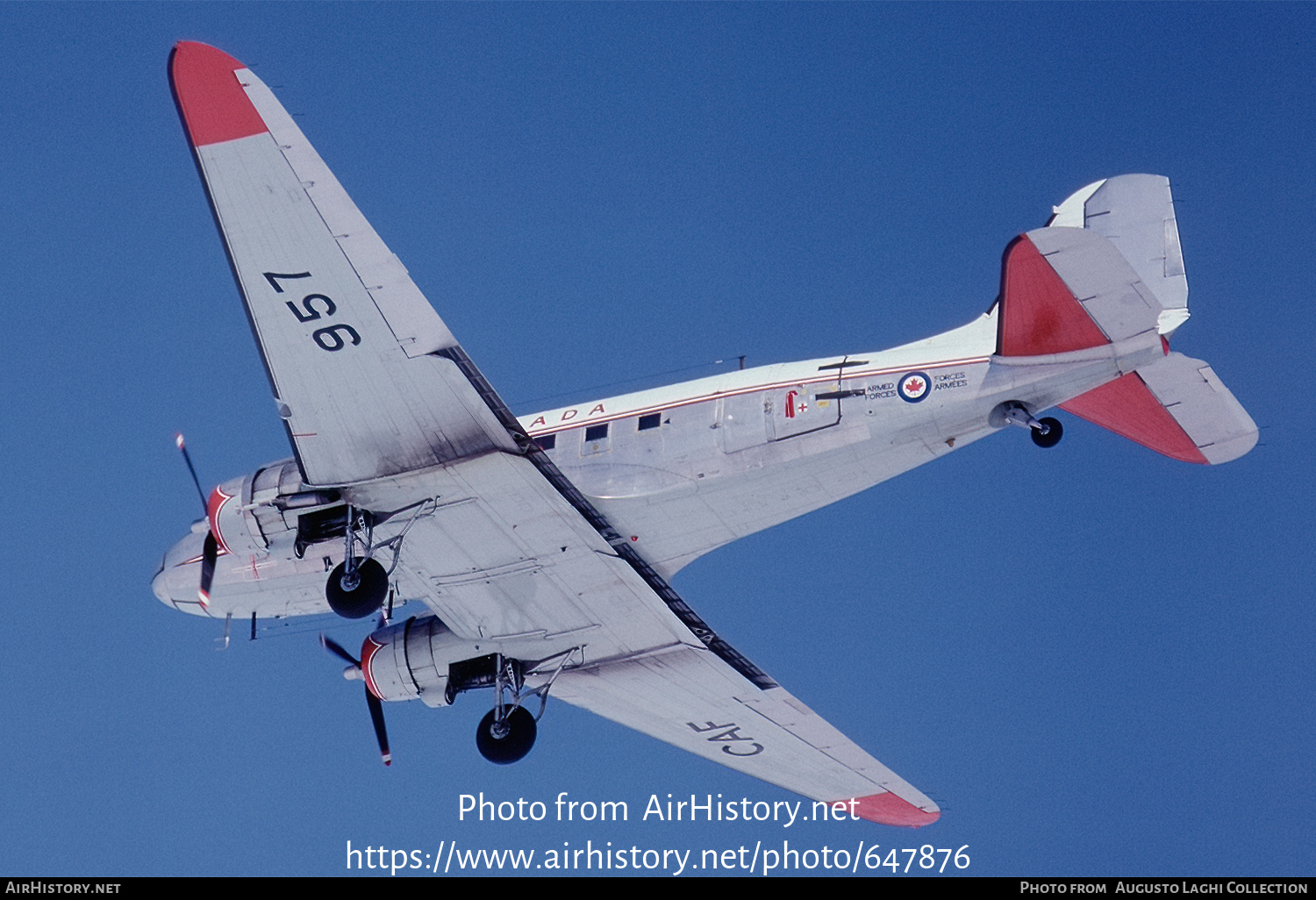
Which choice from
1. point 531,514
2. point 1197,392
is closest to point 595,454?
point 531,514

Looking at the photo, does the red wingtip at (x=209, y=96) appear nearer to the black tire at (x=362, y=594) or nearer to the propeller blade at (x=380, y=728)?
the black tire at (x=362, y=594)

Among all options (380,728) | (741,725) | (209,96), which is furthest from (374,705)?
(209,96)

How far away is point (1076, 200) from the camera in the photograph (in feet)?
82.4

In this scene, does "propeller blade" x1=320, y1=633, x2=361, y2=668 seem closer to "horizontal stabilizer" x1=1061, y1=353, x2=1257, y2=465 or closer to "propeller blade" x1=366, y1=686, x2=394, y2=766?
"propeller blade" x1=366, y1=686, x2=394, y2=766

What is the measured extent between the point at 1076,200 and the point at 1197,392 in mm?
5272

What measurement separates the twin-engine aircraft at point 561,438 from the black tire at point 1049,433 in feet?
0.09

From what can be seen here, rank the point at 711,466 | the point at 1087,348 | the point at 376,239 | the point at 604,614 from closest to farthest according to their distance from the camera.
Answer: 1. the point at 376,239
2. the point at 1087,348
3. the point at 711,466
4. the point at 604,614

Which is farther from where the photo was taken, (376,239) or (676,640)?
(676,640)

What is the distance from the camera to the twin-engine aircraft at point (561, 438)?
62.4 ft

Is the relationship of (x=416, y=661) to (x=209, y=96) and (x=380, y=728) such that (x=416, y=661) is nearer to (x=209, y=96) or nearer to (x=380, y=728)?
(x=380, y=728)

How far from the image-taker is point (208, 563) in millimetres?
24891

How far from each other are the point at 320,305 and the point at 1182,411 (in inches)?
479

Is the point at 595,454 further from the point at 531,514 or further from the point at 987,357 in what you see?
the point at 987,357

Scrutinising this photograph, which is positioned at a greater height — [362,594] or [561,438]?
[561,438]
